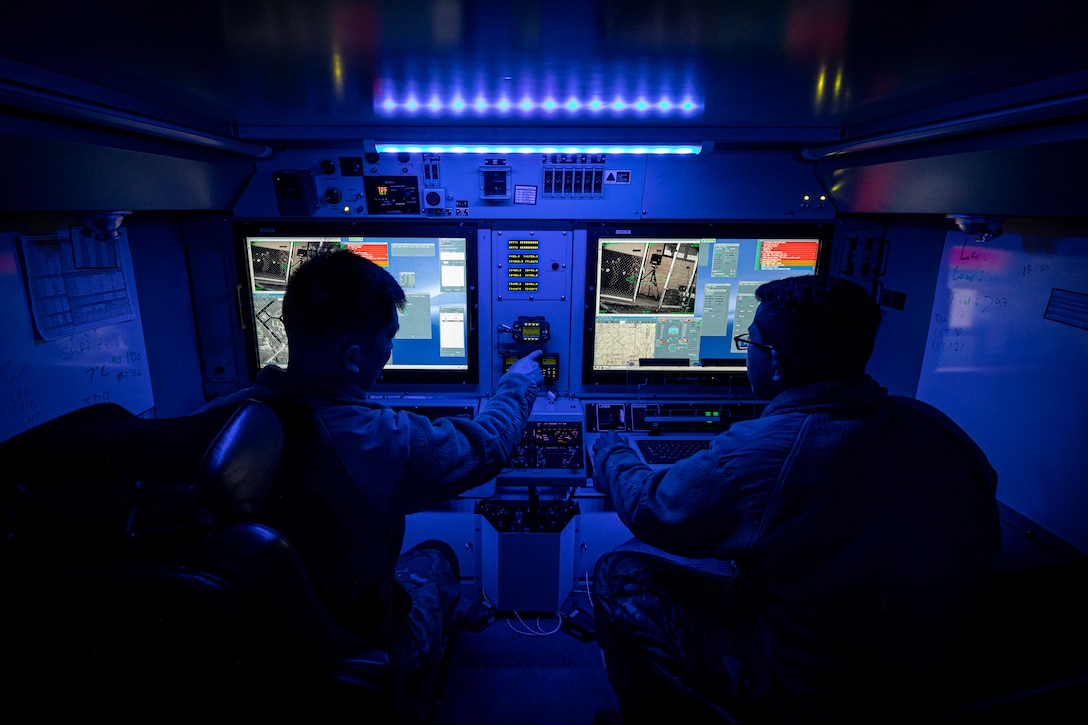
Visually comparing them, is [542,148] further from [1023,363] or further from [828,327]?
[1023,363]

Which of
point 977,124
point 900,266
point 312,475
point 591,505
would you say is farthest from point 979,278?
point 312,475

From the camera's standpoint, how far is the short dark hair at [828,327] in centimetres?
141

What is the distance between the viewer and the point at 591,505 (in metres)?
2.54

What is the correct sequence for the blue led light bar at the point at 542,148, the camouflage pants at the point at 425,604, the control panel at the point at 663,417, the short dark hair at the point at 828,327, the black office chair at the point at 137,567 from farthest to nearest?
1. the control panel at the point at 663,417
2. the blue led light bar at the point at 542,148
3. the camouflage pants at the point at 425,604
4. the short dark hair at the point at 828,327
5. the black office chair at the point at 137,567

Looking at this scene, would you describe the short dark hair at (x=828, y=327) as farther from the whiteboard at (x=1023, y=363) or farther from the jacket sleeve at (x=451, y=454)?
the jacket sleeve at (x=451, y=454)

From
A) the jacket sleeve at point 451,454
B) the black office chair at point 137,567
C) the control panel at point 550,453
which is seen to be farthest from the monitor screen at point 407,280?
the black office chair at point 137,567

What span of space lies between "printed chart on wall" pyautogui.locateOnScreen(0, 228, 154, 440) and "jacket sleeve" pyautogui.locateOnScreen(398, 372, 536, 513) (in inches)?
48.4

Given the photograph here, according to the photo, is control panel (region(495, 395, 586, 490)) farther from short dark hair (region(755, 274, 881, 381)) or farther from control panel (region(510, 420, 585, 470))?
short dark hair (region(755, 274, 881, 381))

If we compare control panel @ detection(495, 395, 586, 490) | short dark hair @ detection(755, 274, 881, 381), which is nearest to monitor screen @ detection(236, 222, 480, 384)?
control panel @ detection(495, 395, 586, 490)

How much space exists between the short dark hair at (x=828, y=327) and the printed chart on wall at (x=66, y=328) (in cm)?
231

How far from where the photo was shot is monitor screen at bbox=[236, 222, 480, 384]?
2473mm

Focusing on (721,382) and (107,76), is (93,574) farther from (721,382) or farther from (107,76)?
(721,382)

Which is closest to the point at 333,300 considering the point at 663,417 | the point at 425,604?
the point at 425,604

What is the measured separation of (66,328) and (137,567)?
1573mm
